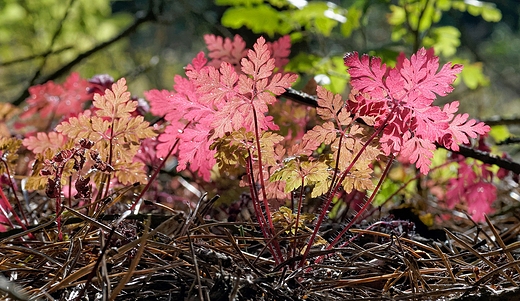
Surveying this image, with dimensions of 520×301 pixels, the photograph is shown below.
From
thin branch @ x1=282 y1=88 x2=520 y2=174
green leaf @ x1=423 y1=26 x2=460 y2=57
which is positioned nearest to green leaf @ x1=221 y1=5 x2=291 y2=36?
green leaf @ x1=423 y1=26 x2=460 y2=57

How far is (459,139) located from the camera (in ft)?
2.73

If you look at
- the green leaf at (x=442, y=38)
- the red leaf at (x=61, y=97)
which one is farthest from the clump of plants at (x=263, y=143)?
the green leaf at (x=442, y=38)

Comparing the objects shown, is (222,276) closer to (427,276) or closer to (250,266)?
(250,266)

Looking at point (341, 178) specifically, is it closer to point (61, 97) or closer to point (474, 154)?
point (474, 154)

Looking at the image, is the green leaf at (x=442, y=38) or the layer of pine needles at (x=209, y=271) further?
the green leaf at (x=442, y=38)

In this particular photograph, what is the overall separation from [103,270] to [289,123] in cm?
67

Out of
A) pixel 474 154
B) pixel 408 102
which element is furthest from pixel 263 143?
pixel 474 154

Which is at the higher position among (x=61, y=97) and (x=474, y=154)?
(x=474, y=154)

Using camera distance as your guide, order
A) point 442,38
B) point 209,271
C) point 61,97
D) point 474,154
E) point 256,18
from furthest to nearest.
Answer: point 442,38 < point 256,18 < point 61,97 < point 474,154 < point 209,271

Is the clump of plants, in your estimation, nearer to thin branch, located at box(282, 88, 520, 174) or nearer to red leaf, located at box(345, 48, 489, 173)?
red leaf, located at box(345, 48, 489, 173)

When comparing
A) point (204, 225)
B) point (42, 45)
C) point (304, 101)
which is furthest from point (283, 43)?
point (42, 45)

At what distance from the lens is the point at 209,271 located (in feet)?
2.57

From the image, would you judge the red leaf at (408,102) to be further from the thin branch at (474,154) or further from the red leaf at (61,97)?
the red leaf at (61,97)

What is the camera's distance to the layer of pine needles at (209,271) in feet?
2.38
